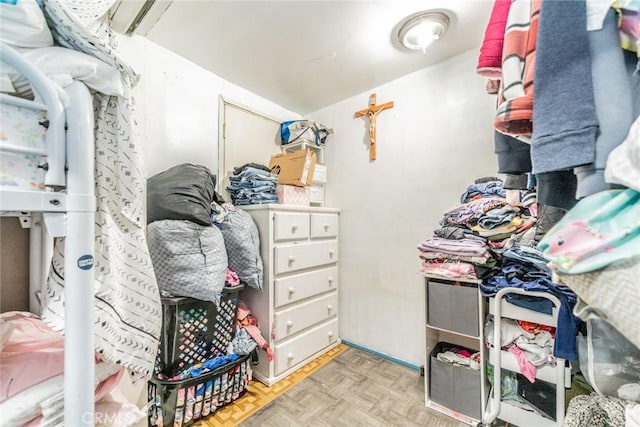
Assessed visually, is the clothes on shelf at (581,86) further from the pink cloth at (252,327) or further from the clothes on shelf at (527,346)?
the pink cloth at (252,327)

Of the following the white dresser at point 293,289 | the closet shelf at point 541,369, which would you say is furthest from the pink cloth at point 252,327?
the closet shelf at point 541,369

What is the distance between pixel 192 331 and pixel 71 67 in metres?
1.27

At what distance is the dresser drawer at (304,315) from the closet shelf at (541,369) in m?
1.16

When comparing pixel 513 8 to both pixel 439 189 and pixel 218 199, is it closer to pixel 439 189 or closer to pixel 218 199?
pixel 439 189

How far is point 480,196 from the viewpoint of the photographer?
1488mm

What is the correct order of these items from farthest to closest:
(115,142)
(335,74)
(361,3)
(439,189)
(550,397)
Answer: (335,74), (439,189), (361,3), (550,397), (115,142)

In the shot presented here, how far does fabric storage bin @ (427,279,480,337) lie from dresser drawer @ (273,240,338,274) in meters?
0.86

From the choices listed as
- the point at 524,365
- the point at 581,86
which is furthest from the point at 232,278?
the point at 581,86

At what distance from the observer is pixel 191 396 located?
1.34m

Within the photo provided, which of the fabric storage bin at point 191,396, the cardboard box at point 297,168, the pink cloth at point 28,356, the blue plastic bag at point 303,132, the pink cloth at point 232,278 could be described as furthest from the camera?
the blue plastic bag at point 303,132

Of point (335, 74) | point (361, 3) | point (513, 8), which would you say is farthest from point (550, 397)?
point (335, 74)

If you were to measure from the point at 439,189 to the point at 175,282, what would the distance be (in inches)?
68.8

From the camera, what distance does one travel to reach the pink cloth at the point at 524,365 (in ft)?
3.55

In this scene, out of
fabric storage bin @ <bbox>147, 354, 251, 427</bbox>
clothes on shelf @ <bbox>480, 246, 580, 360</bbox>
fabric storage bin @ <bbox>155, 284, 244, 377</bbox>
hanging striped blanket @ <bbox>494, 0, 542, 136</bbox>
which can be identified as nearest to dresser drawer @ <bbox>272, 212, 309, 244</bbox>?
fabric storage bin @ <bbox>155, 284, 244, 377</bbox>
